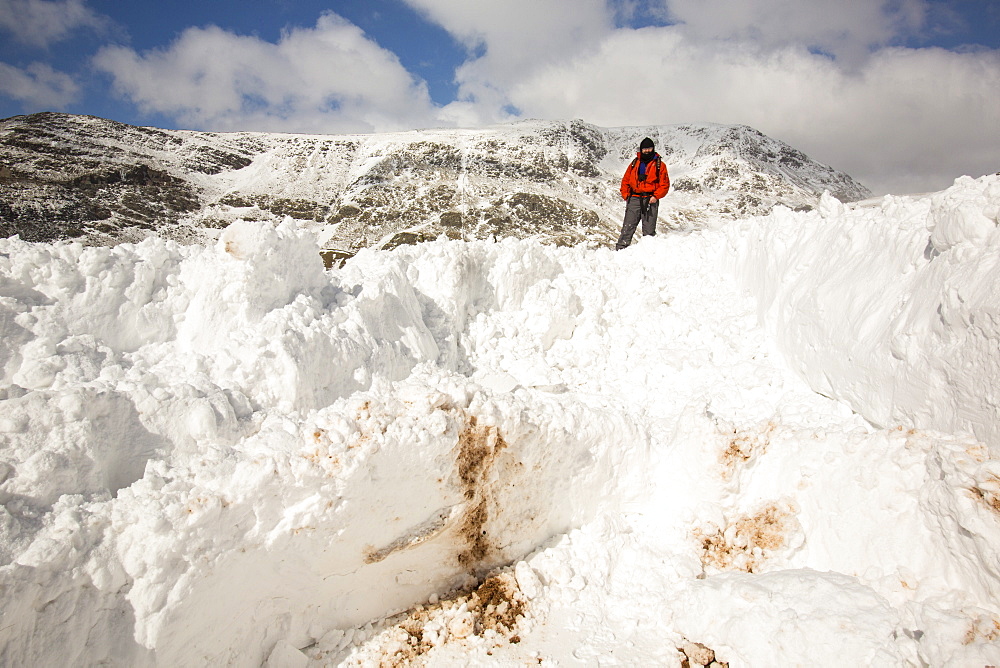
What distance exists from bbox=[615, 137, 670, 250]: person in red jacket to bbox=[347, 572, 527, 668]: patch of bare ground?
7.85 m

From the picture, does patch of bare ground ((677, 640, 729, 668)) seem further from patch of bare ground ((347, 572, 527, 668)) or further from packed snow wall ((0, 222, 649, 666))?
packed snow wall ((0, 222, 649, 666))

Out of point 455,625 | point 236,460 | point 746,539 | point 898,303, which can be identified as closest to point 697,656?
point 746,539

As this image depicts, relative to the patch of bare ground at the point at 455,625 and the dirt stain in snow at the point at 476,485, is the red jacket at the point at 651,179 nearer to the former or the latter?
the dirt stain in snow at the point at 476,485

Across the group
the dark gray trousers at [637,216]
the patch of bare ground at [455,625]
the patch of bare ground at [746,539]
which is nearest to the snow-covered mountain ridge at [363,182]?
the dark gray trousers at [637,216]

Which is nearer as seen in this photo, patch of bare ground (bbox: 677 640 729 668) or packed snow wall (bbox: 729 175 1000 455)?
patch of bare ground (bbox: 677 640 729 668)

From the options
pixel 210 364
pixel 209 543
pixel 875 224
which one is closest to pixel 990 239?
pixel 875 224

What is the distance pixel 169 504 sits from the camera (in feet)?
10.2

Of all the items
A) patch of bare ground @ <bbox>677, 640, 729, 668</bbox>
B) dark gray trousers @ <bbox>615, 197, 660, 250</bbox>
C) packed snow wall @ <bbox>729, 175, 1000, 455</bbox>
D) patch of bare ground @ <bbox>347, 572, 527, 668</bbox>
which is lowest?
patch of bare ground @ <bbox>347, 572, 527, 668</bbox>

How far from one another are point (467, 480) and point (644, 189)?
833cm

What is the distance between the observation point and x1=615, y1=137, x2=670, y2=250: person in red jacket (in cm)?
1027

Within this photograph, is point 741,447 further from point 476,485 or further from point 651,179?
point 651,179

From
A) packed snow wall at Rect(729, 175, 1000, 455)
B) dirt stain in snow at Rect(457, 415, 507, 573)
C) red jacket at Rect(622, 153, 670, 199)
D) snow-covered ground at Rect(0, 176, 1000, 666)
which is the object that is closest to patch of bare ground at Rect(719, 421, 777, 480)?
snow-covered ground at Rect(0, 176, 1000, 666)

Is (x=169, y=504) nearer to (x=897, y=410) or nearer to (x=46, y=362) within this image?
(x=46, y=362)

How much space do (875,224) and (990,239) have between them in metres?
1.70
